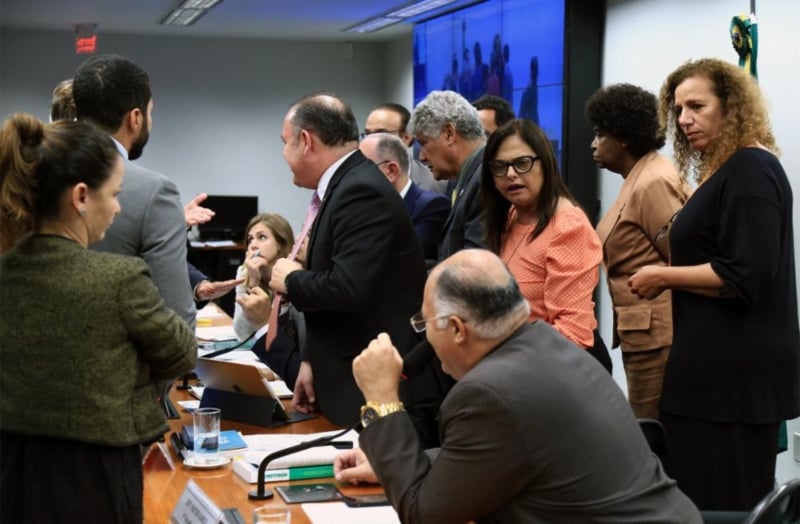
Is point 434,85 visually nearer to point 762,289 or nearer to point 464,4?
point 464,4

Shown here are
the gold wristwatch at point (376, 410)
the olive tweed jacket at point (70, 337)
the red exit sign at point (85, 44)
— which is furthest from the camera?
the red exit sign at point (85, 44)

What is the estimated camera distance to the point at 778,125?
4.39 meters

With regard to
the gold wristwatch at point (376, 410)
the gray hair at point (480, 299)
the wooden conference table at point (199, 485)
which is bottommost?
the wooden conference table at point (199, 485)

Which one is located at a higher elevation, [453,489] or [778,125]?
[778,125]

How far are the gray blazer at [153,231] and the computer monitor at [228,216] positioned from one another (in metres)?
8.34

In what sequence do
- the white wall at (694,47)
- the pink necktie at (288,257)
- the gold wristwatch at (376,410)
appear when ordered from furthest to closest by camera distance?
the white wall at (694,47) → the pink necktie at (288,257) → the gold wristwatch at (376,410)

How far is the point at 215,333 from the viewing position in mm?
4438

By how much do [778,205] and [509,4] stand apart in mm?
4740

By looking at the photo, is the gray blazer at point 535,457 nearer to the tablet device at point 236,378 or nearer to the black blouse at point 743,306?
the tablet device at point 236,378

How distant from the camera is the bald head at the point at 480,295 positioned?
184 cm

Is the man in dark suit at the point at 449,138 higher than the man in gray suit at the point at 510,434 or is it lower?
higher

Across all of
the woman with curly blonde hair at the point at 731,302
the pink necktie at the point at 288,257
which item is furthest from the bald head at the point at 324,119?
the woman with curly blonde hair at the point at 731,302

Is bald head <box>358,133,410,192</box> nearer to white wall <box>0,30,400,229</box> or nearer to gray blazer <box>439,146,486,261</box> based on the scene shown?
gray blazer <box>439,146,486,261</box>

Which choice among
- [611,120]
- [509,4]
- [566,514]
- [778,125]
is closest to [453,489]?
[566,514]
